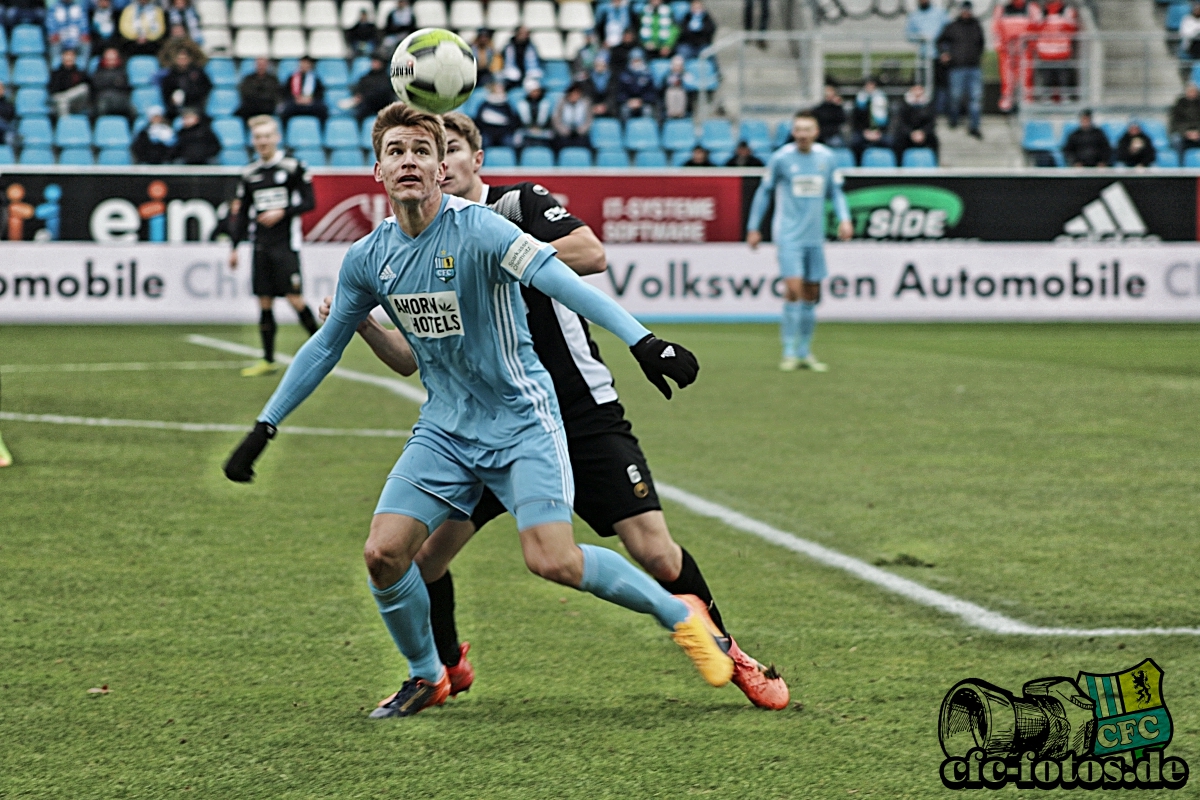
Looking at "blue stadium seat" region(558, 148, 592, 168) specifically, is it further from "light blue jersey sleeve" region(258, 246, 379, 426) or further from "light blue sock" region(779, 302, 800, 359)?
"light blue jersey sleeve" region(258, 246, 379, 426)

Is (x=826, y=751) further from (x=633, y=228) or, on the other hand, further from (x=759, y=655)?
(x=633, y=228)

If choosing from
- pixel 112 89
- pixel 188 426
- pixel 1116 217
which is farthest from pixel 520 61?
pixel 188 426

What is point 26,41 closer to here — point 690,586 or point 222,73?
point 222,73

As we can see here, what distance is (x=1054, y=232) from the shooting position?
797 inches

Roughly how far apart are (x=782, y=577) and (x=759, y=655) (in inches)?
44.5

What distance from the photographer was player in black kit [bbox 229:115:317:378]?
44.9 feet

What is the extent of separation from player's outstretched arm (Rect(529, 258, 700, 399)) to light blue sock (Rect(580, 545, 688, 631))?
0.61 m

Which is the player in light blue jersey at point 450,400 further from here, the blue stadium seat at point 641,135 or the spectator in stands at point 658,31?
the spectator in stands at point 658,31

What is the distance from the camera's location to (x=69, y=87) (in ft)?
72.0

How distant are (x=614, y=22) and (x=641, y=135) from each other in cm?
204

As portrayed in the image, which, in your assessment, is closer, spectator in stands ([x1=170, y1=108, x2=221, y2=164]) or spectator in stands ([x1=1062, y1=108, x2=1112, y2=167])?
spectator in stands ([x1=170, y1=108, x2=221, y2=164])

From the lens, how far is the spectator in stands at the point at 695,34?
24.2 metres

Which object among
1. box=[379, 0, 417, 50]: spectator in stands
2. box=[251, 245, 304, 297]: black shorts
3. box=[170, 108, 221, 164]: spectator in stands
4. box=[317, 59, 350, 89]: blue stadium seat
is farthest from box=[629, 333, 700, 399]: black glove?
box=[317, 59, 350, 89]: blue stadium seat

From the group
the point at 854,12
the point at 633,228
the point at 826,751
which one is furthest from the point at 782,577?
the point at 854,12
